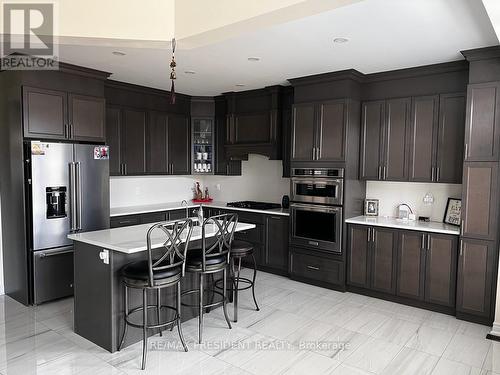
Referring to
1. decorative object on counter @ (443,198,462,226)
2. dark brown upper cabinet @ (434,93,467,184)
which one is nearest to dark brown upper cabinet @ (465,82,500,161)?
dark brown upper cabinet @ (434,93,467,184)

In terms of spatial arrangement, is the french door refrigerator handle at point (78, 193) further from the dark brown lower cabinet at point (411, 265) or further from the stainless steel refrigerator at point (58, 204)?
the dark brown lower cabinet at point (411, 265)

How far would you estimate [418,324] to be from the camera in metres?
3.64

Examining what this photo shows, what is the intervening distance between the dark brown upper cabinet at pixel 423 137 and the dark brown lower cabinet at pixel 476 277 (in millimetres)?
895

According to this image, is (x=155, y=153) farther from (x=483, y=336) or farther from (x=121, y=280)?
(x=483, y=336)

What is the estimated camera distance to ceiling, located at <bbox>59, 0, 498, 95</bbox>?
107 inches

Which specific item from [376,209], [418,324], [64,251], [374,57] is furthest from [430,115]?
[64,251]

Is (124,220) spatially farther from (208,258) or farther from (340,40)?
(340,40)

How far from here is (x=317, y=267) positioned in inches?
185

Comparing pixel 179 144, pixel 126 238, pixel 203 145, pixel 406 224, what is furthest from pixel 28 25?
pixel 406 224

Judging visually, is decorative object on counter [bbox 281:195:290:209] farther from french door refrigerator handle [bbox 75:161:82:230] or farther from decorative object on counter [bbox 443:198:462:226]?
french door refrigerator handle [bbox 75:161:82:230]

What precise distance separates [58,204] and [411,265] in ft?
13.3

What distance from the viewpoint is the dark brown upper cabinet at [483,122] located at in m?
3.51

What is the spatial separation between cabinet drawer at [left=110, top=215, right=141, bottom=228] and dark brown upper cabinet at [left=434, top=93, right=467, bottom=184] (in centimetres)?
391

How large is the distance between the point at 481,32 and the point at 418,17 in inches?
28.6
